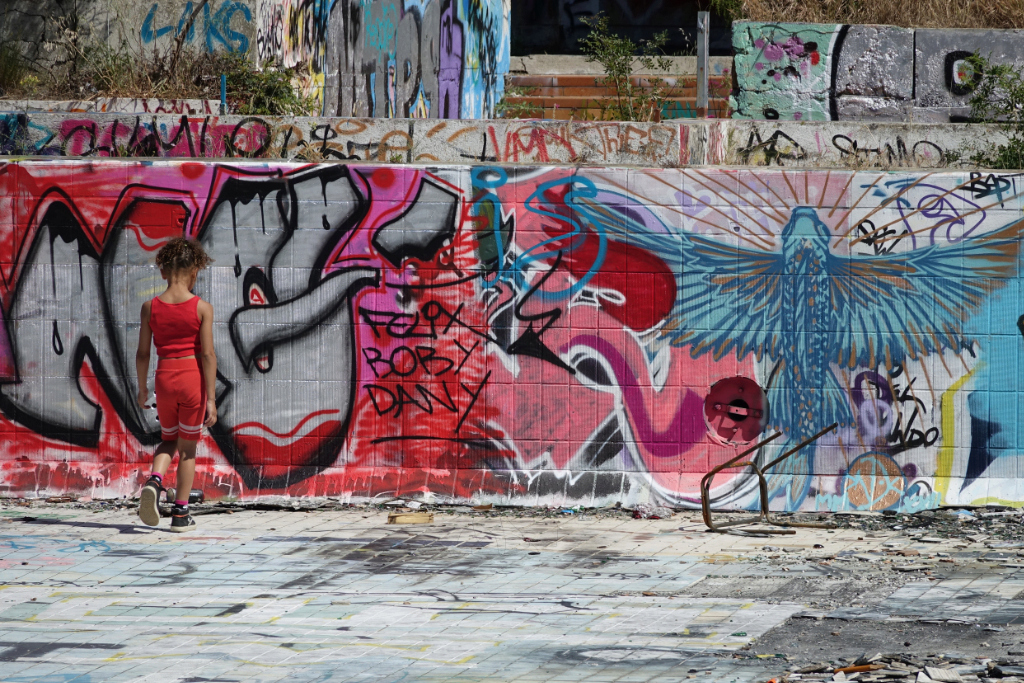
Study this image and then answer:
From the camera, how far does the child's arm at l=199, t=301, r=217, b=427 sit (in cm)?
741

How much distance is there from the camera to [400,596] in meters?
6.05

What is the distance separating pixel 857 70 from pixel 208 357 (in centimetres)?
713

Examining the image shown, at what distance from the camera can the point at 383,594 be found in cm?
608

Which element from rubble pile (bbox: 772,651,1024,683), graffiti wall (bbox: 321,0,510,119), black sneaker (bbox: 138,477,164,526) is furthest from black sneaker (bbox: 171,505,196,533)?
graffiti wall (bbox: 321,0,510,119)

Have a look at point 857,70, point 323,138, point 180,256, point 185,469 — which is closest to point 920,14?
point 857,70

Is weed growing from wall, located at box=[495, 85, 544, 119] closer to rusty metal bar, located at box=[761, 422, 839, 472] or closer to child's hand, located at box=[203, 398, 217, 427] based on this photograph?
rusty metal bar, located at box=[761, 422, 839, 472]

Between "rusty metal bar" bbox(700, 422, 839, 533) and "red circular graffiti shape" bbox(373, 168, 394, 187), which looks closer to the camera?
"rusty metal bar" bbox(700, 422, 839, 533)

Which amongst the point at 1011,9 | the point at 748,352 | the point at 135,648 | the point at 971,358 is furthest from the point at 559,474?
the point at 1011,9

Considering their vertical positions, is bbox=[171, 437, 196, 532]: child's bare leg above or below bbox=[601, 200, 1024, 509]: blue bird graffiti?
below

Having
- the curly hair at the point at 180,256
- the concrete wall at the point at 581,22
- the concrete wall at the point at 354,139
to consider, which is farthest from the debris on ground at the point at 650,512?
the concrete wall at the point at 581,22

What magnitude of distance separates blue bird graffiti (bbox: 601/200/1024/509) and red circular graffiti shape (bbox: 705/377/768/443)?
9 centimetres

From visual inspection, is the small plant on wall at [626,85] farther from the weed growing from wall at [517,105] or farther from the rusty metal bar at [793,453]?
the rusty metal bar at [793,453]

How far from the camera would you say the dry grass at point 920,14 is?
12.1m

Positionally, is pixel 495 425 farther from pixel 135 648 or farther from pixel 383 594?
pixel 135 648
